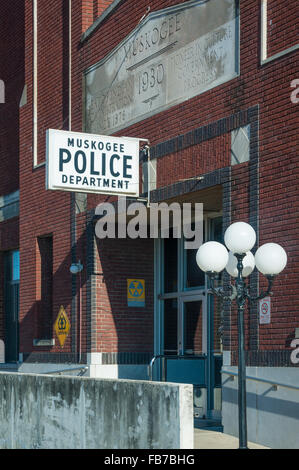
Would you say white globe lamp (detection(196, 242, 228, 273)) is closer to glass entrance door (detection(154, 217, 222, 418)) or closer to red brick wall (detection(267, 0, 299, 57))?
red brick wall (detection(267, 0, 299, 57))

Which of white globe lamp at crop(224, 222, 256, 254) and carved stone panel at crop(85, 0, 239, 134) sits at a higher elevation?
carved stone panel at crop(85, 0, 239, 134)

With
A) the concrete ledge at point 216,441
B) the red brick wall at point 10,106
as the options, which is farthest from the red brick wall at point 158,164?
the red brick wall at point 10,106

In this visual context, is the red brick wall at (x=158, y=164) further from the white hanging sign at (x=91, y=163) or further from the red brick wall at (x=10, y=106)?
the red brick wall at (x=10, y=106)

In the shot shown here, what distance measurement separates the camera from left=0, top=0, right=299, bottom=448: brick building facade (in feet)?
42.7

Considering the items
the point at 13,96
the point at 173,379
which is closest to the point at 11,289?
the point at 13,96

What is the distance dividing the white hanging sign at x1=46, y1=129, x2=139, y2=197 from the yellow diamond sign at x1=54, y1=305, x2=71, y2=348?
4.32 metres

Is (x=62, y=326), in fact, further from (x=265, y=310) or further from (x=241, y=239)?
(x=241, y=239)

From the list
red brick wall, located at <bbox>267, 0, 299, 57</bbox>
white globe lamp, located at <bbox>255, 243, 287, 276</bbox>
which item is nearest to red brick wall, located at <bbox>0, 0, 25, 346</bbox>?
red brick wall, located at <bbox>267, 0, 299, 57</bbox>

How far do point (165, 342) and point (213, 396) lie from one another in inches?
102

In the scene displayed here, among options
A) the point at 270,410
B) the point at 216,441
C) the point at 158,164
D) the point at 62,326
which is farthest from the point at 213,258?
the point at 62,326

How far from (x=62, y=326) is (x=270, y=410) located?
7474mm

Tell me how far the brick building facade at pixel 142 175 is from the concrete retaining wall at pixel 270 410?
0.60ft

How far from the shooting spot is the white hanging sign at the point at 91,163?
1520 centimetres

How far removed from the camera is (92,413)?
1152cm
